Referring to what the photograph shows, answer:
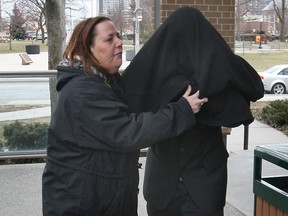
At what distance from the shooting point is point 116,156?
214cm

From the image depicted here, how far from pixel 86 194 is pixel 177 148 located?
0.48 m

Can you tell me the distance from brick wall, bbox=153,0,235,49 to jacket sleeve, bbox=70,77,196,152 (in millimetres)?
3934

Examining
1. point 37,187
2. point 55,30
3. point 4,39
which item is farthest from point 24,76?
point 4,39

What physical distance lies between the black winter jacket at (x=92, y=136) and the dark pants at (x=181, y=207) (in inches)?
11.3

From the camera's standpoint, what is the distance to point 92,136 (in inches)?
81.4

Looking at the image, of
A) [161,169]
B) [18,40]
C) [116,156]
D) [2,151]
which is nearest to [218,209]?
[161,169]

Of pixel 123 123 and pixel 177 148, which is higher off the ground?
pixel 123 123

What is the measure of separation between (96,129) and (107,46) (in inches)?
14.4

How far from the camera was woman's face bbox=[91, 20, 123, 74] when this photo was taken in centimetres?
212

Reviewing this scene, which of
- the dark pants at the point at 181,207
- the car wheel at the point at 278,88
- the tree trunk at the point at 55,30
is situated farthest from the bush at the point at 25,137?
the car wheel at the point at 278,88

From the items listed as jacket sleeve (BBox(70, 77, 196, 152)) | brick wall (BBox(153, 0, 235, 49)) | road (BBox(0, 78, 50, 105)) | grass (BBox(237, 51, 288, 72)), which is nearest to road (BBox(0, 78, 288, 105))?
road (BBox(0, 78, 50, 105))

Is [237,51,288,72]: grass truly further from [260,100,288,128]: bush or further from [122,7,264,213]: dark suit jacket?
[122,7,264,213]: dark suit jacket

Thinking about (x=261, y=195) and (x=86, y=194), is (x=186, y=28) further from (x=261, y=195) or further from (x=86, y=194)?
(x=261, y=195)

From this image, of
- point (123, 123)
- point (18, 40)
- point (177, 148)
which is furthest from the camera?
point (18, 40)
